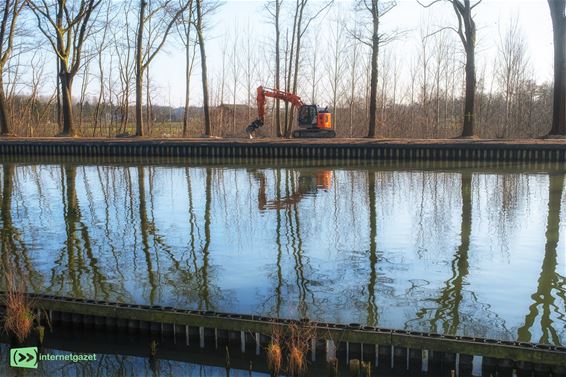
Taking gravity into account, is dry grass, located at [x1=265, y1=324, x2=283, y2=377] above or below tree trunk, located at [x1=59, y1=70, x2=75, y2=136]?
below

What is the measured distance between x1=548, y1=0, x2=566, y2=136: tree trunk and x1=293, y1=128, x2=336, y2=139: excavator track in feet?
35.3

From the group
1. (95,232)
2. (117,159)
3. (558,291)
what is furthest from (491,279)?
(117,159)

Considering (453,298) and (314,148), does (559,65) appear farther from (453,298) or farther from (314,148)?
(453,298)

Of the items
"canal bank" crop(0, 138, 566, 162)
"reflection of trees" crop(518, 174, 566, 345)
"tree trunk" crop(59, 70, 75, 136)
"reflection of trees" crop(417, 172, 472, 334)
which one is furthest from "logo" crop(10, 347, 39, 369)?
"tree trunk" crop(59, 70, 75, 136)

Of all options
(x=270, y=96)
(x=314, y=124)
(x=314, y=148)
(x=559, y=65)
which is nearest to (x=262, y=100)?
(x=270, y=96)

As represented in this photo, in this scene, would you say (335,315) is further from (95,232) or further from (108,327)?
(95,232)

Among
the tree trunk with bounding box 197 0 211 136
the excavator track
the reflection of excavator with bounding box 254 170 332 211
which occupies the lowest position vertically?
the reflection of excavator with bounding box 254 170 332 211

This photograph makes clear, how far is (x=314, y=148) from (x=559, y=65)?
442 inches

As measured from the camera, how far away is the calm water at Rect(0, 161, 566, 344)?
22.9 feet

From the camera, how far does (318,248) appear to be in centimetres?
987

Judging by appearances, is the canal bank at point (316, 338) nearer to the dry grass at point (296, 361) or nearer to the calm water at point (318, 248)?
the dry grass at point (296, 361)

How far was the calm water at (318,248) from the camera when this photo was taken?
6.98m

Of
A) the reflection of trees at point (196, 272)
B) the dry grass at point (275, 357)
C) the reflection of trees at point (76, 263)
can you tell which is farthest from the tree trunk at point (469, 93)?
the dry grass at point (275, 357)

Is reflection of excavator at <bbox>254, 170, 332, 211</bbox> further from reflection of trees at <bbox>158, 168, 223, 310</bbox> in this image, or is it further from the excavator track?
the excavator track
